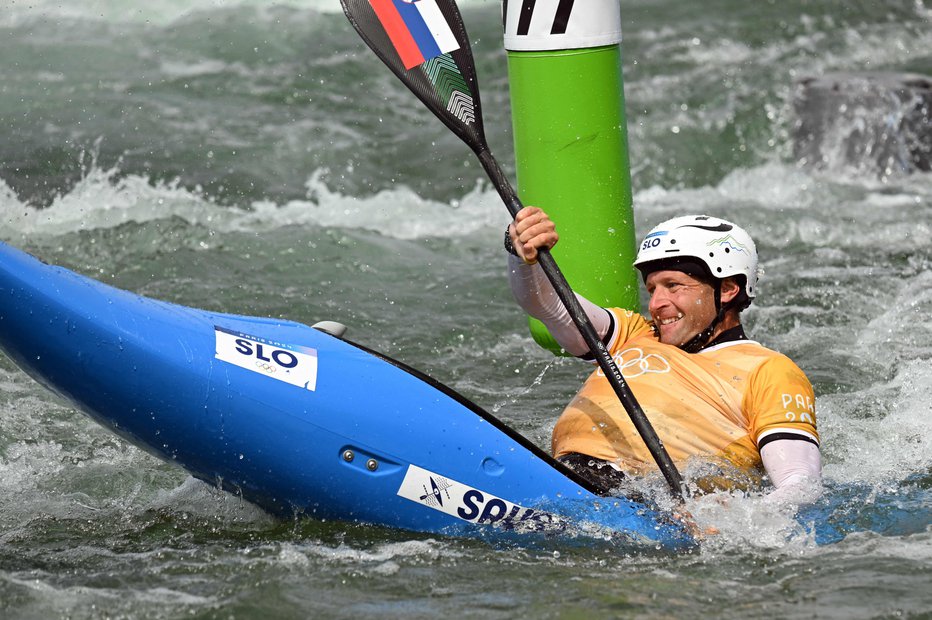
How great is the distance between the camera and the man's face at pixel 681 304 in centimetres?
421

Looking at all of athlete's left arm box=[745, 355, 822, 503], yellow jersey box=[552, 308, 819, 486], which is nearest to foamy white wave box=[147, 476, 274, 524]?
yellow jersey box=[552, 308, 819, 486]

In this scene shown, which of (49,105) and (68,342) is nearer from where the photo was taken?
(68,342)

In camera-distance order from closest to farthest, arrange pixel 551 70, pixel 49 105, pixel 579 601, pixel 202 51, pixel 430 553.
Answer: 1. pixel 579 601
2. pixel 430 553
3. pixel 551 70
4. pixel 49 105
5. pixel 202 51

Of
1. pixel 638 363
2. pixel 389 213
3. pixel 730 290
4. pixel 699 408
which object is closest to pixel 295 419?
pixel 638 363

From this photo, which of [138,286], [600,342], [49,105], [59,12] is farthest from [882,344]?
[59,12]

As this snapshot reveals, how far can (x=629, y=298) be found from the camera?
213 inches

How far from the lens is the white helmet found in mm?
4180

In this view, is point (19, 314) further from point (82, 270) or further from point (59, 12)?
point (59, 12)

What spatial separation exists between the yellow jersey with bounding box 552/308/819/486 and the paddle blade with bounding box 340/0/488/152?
1071 millimetres

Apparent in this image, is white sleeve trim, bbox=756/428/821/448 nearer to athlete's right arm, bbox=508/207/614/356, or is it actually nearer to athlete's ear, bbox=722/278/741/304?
athlete's ear, bbox=722/278/741/304

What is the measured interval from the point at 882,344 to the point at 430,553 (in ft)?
11.4

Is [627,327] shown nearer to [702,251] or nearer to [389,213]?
[702,251]

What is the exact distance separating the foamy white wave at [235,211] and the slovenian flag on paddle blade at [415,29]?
405 cm

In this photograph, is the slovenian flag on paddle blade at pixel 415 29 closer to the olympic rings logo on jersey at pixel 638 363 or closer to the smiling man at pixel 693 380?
the smiling man at pixel 693 380
